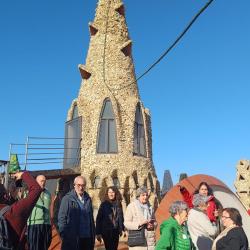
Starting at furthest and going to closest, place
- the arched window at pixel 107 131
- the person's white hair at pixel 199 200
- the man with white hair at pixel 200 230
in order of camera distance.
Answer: the arched window at pixel 107 131 < the person's white hair at pixel 199 200 < the man with white hair at pixel 200 230

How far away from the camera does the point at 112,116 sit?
1233 centimetres

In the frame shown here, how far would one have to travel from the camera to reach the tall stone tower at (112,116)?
1173cm

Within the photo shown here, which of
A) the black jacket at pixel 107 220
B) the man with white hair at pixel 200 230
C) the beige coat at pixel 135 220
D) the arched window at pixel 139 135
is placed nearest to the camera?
the man with white hair at pixel 200 230

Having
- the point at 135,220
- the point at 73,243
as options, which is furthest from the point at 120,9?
the point at 73,243

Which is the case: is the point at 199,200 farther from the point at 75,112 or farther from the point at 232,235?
the point at 75,112

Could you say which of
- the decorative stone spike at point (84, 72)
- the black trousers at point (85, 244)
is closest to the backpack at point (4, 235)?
the black trousers at point (85, 244)

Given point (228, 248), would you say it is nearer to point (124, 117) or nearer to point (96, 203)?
point (96, 203)

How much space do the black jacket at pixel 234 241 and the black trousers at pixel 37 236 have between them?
2.38 metres

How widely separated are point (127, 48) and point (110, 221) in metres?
9.04

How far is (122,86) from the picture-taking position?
41.5ft

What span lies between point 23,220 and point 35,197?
20 centimetres

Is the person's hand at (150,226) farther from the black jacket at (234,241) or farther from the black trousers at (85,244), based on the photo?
the black jacket at (234,241)

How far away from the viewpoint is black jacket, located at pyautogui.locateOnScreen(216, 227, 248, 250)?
11.1 feet

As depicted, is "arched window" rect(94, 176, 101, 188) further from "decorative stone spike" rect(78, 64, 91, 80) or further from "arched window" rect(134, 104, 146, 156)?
"decorative stone spike" rect(78, 64, 91, 80)
